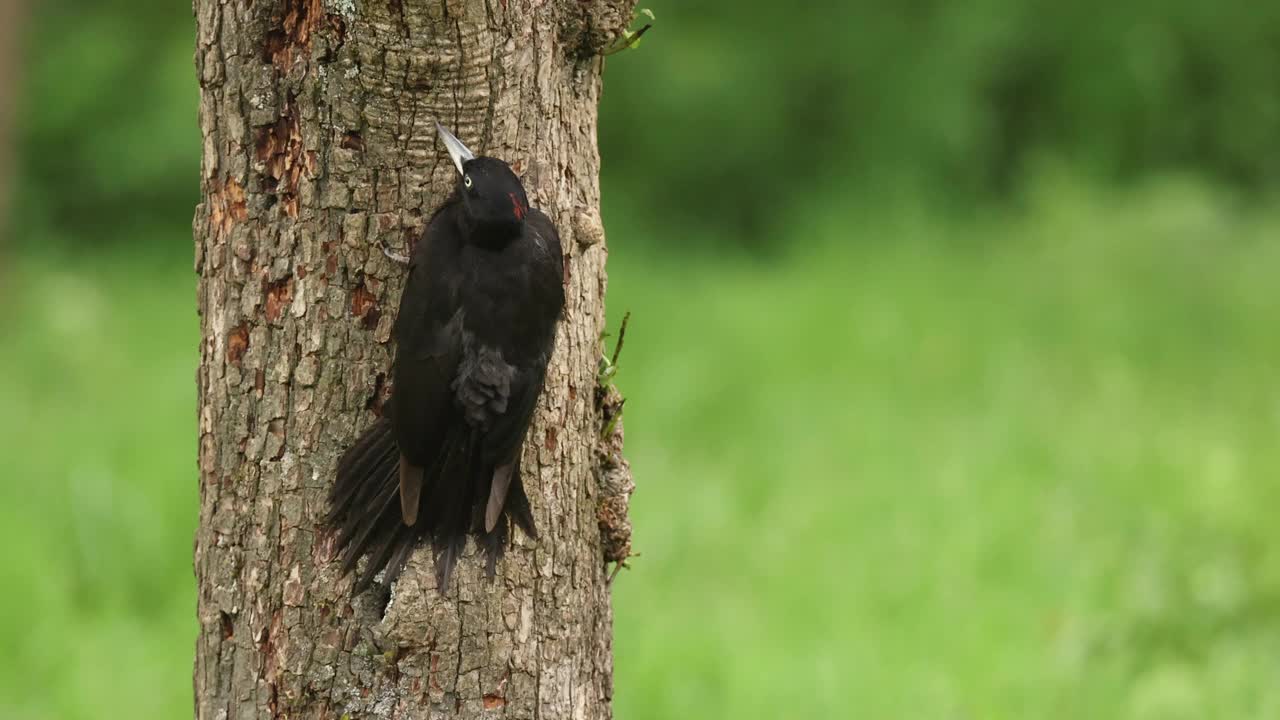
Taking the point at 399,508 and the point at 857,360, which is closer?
the point at 399,508

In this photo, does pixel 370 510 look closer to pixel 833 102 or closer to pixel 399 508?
pixel 399 508

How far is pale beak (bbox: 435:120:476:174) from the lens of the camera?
242 centimetres

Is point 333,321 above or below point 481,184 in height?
below

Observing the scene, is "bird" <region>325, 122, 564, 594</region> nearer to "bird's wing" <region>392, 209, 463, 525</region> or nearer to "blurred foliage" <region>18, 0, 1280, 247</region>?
"bird's wing" <region>392, 209, 463, 525</region>

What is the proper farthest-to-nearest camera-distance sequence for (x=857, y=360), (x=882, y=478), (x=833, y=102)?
(x=833, y=102), (x=857, y=360), (x=882, y=478)

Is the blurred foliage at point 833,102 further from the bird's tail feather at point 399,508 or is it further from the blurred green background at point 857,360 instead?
the bird's tail feather at point 399,508

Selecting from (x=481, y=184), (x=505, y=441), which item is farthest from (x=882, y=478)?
(x=481, y=184)

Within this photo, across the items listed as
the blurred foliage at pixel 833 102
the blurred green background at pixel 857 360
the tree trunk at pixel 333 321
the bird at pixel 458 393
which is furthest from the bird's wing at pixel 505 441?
the blurred foliage at pixel 833 102

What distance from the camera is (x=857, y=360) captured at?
814 centimetres

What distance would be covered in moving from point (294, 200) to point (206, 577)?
0.68 meters

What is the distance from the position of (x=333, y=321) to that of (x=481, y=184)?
33cm

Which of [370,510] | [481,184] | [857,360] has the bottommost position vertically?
[370,510]

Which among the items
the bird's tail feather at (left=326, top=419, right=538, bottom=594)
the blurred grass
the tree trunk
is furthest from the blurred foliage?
the bird's tail feather at (left=326, top=419, right=538, bottom=594)

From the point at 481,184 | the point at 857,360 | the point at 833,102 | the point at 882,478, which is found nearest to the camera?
the point at 481,184
